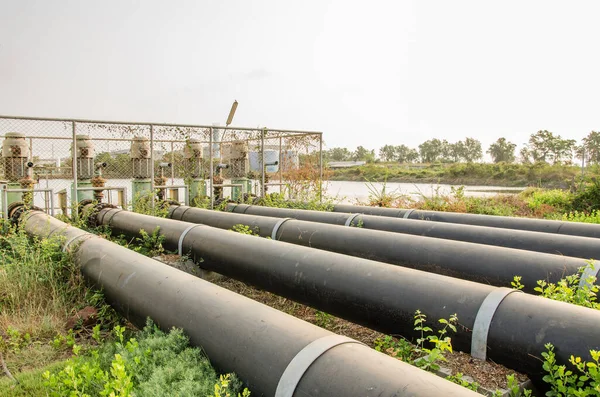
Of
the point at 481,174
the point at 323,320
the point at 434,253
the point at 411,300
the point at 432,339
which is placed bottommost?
the point at 323,320

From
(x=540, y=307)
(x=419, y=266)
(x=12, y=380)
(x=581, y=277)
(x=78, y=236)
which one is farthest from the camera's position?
(x=78, y=236)

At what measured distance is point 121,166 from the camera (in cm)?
976

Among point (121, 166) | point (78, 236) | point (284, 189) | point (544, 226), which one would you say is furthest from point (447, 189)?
point (78, 236)

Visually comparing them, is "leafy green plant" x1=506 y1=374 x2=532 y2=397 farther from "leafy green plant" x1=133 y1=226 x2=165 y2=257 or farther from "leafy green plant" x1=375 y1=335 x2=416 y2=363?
"leafy green plant" x1=133 y1=226 x2=165 y2=257

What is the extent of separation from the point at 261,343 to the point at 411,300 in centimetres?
134

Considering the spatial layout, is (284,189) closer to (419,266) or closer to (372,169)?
(419,266)

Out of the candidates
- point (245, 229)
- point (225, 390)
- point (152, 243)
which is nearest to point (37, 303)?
point (152, 243)

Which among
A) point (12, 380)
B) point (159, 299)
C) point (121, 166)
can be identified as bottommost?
point (12, 380)

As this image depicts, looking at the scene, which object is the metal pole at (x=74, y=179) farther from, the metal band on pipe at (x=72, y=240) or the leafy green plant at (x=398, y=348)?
the leafy green plant at (x=398, y=348)

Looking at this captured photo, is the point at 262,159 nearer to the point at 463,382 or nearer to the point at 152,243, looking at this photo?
the point at 152,243

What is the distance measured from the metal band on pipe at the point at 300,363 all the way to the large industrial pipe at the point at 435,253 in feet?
7.97

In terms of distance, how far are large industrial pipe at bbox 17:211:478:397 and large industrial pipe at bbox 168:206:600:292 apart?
2.33 metres

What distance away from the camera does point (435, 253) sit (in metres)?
4.48

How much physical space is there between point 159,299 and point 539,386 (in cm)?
264
